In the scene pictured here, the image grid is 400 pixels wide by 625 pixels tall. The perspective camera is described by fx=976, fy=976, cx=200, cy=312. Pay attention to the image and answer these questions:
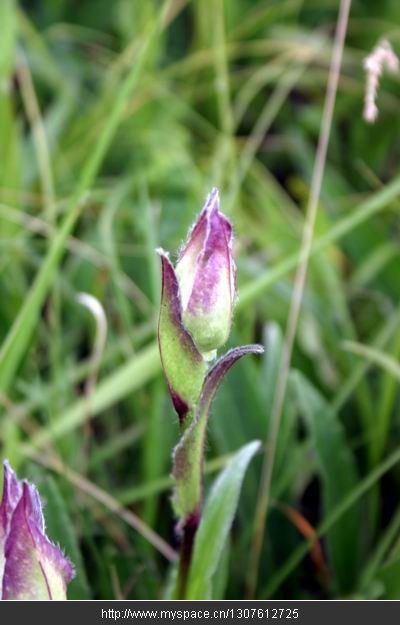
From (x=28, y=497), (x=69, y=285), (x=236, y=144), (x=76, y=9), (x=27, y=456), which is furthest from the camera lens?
(x=76, y=9)

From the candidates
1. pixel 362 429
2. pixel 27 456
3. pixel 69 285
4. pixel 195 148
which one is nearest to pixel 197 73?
pixel 195 148

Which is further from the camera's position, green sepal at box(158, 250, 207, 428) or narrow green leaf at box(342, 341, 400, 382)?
narrow green leaf at box(342, 341, 400, 382)

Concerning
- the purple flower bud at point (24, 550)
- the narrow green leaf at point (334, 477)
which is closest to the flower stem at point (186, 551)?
the purple flower bud at point (24, 550)

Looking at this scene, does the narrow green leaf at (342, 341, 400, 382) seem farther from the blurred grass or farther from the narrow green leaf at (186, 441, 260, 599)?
the narrow green leaf at (186, 441, 260, 599)

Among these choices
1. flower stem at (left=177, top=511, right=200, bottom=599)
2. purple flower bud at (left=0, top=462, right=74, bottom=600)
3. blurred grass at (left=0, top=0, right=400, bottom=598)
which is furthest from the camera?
blurred grass at (left=0, top=0, right=400, bottom=598)

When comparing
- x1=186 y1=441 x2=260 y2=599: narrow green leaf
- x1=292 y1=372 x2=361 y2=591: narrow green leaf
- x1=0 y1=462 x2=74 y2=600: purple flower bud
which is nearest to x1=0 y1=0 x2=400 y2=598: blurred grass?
x1=292 y1=372 x2=361 y2=591: narrow green leaf

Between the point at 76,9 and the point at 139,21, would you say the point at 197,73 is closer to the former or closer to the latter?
the point at 139,21

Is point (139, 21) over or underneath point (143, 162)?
over

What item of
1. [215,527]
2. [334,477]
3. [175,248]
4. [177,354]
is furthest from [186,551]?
[175,248]
